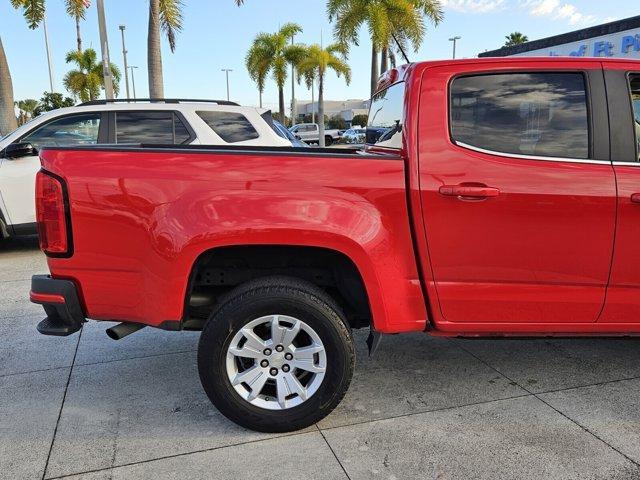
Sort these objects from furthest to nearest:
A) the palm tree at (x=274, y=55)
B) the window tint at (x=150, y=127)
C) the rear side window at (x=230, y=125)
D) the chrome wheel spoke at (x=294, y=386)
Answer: the palm tree at (x=274, y=55) → the rear side window at (x=230, y=125) → the window tint at (x=150, y=127) → the chrome wheel spoke at (x=294, y=386)

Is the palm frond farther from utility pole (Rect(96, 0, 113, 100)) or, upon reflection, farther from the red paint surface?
the red paint surface

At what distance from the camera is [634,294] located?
2.77m

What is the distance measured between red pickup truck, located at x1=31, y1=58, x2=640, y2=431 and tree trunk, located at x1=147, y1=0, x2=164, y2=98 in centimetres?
1301

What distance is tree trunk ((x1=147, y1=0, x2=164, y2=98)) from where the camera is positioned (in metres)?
14.4

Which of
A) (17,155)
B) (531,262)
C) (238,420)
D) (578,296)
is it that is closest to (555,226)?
(531,262)

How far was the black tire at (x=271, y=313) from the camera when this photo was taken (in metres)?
2.60

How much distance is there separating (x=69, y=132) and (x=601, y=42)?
18.8 meters

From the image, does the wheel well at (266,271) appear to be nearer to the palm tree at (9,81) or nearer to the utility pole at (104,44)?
the utility pole at (104,44)

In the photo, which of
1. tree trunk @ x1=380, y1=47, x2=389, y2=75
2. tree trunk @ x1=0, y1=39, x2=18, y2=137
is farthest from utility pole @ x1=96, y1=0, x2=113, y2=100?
tree trunk @ x1=380, y1=47, x2=389, y2=75

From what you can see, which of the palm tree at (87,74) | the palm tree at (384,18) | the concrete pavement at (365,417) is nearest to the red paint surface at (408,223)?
the concrete pavement at (365,417)

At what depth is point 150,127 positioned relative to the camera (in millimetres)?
6527

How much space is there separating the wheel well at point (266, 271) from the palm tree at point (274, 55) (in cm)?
2941

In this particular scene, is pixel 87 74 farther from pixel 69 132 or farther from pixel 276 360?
pixel 276 360

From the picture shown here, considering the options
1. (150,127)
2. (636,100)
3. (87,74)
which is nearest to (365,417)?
(636,100)
